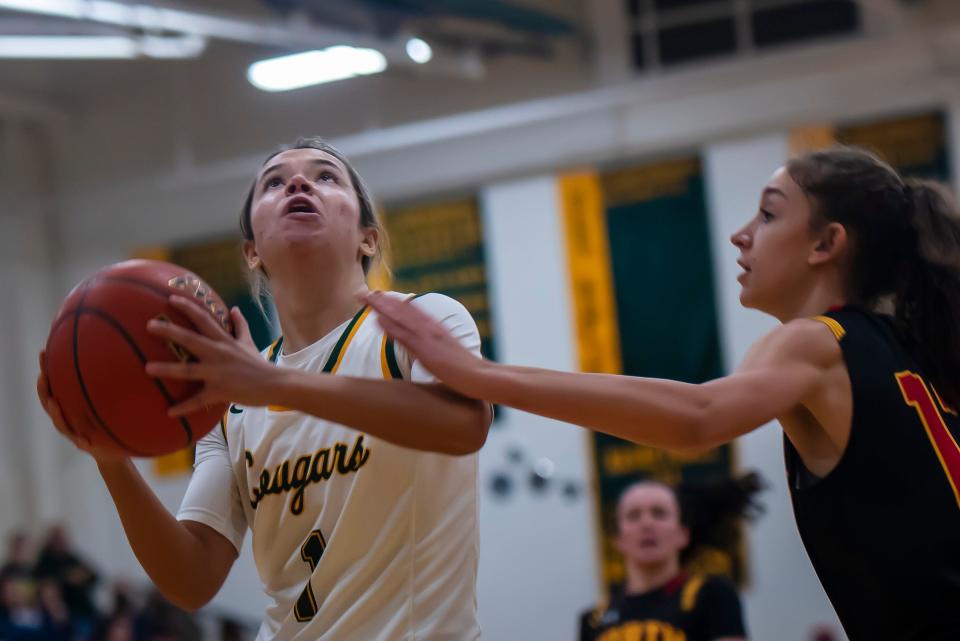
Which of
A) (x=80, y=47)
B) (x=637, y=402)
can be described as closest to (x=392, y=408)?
(x=637, y=402)

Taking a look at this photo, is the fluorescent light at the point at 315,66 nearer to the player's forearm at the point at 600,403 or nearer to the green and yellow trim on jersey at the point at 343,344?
the green and yellow trim on jersey at the point at 343,344

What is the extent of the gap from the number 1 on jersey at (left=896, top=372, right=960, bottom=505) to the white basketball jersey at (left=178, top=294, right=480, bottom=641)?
34.4 inches

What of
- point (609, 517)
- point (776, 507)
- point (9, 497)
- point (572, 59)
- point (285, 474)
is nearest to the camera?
point (285, 474)

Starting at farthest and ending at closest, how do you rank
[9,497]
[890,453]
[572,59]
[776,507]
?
[9,497] → [572,59] → [776,507] → [890,453]

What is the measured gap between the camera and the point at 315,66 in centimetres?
1023

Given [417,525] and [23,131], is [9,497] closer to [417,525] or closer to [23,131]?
[23,131]

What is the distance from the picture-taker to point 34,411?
13.1 metres

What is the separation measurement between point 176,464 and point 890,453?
418 inches

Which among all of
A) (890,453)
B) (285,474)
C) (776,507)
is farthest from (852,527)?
(776,507)

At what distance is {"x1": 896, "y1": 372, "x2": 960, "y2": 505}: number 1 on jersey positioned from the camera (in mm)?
2301

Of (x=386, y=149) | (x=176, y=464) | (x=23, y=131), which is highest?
(x=23, y=131)

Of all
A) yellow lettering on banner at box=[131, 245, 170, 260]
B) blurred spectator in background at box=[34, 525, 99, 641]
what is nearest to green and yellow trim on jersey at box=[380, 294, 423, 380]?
blurred spectator in background at box=[34, 525, 99, 641]

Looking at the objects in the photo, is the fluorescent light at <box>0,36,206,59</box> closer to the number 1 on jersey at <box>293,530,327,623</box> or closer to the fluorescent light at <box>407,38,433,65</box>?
the fluorescent light at <box>407,38,433,65</box>

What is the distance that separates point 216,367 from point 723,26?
369 inches
